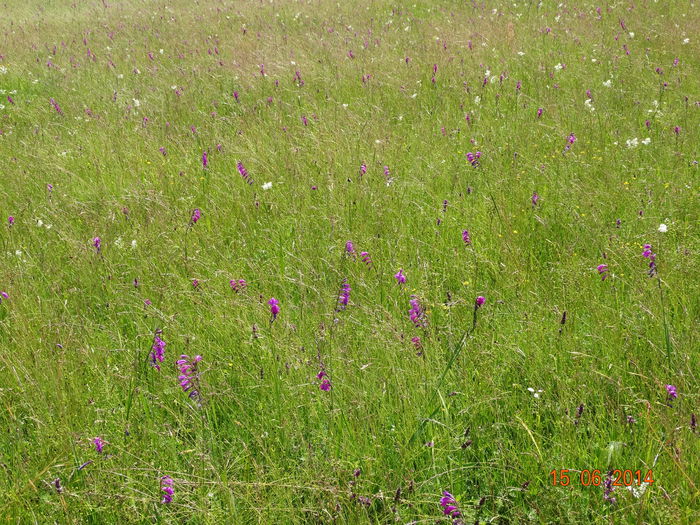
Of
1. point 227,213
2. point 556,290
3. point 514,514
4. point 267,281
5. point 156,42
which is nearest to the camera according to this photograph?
point 514,514

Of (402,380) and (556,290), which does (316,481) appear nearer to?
(402,380)

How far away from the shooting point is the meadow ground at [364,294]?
1916 millimetres

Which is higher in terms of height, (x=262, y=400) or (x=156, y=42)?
(x=156, y=42)

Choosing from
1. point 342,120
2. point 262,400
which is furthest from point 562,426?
point 342,120

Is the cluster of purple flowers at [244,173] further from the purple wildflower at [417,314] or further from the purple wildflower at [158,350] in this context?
the purple wildflower at [417,314]

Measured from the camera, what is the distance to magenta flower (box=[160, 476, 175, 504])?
1.83m

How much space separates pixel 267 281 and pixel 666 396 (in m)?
2.05

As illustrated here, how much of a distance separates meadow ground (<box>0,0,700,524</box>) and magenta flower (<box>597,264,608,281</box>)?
0.04 ft

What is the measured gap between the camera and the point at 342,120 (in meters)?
5.47

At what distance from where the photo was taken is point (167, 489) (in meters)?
1.83
